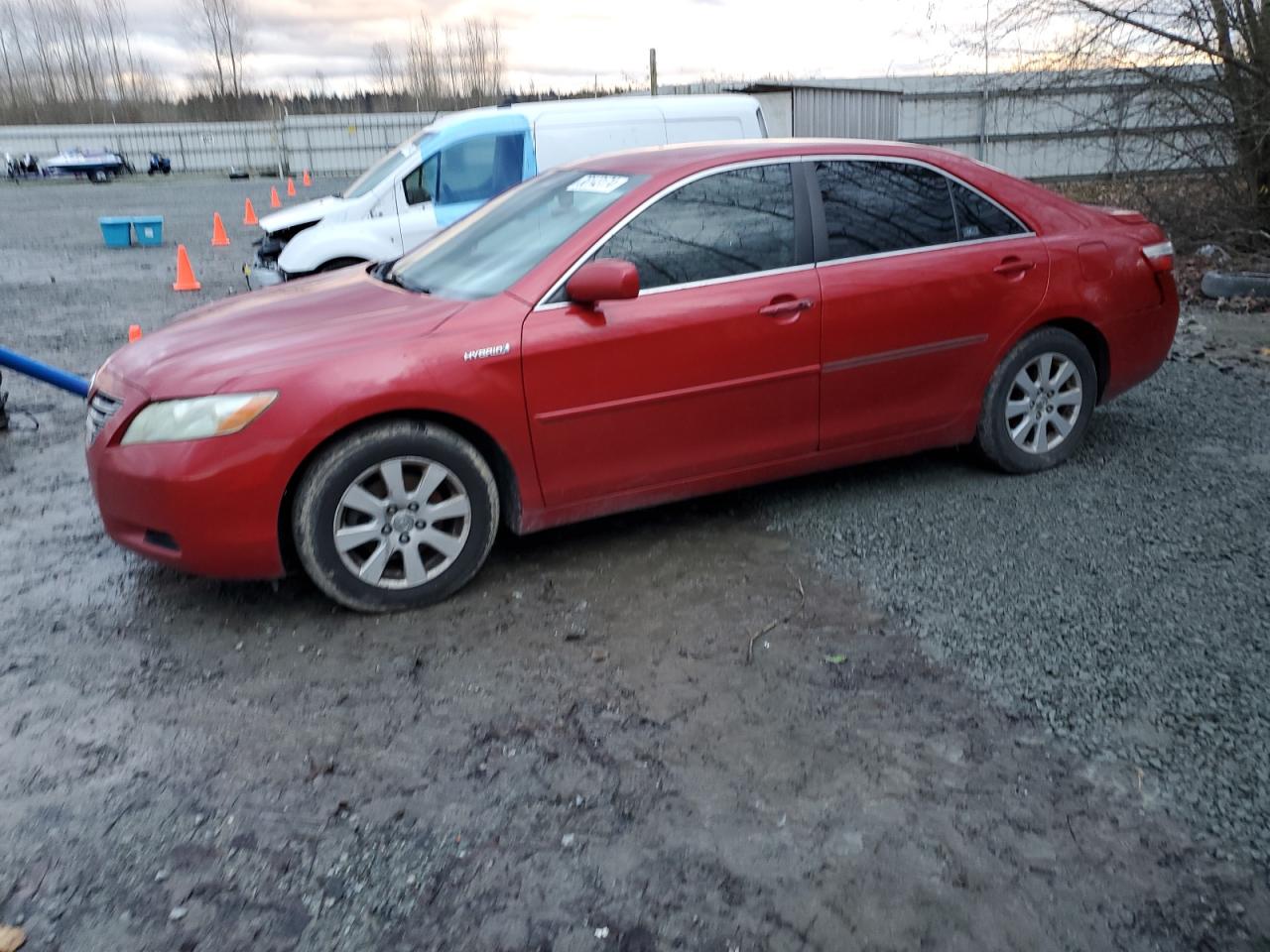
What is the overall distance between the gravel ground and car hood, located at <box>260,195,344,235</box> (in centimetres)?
695

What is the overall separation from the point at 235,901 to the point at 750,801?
133 cm

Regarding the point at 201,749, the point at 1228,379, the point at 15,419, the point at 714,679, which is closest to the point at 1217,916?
the point at 714,679

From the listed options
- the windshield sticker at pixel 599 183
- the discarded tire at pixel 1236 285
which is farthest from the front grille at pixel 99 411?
the discarded tire at pixel 1236 285

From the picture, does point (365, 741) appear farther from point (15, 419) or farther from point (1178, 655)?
point (15, 419)

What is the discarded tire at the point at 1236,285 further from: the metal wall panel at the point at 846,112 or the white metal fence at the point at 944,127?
the metal wall panel at the point at 846,112

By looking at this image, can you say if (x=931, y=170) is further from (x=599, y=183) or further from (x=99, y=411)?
(x=99, y=411)

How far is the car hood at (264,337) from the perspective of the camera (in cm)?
393

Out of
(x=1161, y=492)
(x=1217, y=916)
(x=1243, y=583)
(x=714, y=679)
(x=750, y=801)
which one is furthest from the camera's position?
(x=1161, y=492)

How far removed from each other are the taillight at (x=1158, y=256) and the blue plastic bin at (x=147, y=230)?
16.3 meters

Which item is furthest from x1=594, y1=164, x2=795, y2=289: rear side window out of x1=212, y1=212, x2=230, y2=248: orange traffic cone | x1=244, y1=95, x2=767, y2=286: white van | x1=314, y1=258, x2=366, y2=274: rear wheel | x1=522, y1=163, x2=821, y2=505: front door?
x1=212, y1=212, x2=230, y2=248: orange traffic cone

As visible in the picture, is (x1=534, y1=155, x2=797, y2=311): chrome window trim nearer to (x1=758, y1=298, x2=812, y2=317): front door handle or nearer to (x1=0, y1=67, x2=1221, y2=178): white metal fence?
(x1=758, y1=298, x2=812, y2=317): front door handle

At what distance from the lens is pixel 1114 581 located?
4.21 metres

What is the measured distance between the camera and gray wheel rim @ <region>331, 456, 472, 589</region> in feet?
13.2

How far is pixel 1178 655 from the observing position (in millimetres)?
3645
